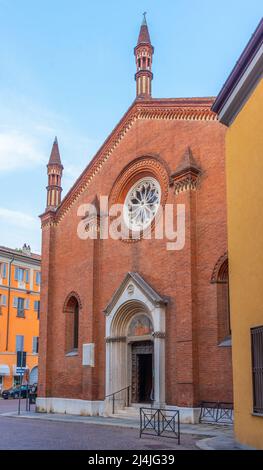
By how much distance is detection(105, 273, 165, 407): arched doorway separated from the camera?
65.6 ft

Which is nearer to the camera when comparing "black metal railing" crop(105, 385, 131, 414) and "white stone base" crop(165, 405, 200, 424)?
"white stone base" crop(165, 405, 200, 424)

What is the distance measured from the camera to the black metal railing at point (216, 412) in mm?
15945

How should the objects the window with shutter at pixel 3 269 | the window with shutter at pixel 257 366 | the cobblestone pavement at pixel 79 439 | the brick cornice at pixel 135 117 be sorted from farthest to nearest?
the window with shutter at pixel 3 269 < the brick cornice at pixel 135 117 < the cobblestone pavement at pixel 79 439 < the window with shutter at pixel 257 366

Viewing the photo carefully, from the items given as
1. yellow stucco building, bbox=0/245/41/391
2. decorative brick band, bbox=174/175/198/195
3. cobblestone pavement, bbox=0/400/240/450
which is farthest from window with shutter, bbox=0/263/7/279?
decorative brick band, bbox=174/175/198/195

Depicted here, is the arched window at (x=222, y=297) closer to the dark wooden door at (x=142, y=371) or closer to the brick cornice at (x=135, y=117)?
the dark wooden door at (x=142, y=371)

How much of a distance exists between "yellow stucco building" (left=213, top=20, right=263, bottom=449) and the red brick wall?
14.8ft

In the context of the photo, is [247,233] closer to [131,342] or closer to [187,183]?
[187,183]

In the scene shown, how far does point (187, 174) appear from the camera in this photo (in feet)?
60.7

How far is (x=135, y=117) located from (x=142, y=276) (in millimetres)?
6490

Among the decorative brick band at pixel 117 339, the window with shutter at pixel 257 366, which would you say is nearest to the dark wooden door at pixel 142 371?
the decorative brick band at pixel 117 339

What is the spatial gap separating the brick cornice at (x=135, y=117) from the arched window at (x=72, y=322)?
12.7ft

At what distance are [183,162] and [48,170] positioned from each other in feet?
29.9

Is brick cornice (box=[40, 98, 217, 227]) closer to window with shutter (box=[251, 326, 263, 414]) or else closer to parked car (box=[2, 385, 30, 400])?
window with shutter (box=[251, 326, 263, 414])
